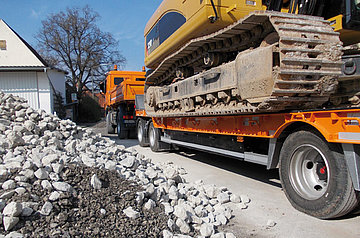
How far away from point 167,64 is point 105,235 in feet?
17.3

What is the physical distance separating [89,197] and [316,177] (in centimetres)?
292

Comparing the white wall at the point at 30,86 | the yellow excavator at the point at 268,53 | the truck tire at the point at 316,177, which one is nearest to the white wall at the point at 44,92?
the white wall at the point at 30,86

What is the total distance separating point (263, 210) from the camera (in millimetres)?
4141

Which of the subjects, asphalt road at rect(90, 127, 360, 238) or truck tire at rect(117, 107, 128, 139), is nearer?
asphalt road at rect(90, 127, 360, 238)

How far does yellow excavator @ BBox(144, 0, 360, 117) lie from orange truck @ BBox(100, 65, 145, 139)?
20.5 feet

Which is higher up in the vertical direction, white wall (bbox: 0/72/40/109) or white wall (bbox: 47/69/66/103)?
white wall (bbox: 47/69/66/103)

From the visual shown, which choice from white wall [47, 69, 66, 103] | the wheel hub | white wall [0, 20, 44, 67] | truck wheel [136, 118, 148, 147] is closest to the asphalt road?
the wheel hub

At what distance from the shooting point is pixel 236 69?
4.62 m

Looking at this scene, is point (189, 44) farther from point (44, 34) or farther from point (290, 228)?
point (44, 34)

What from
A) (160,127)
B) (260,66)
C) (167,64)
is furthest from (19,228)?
(160,127)

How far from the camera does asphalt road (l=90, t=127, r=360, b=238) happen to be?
11.1ft

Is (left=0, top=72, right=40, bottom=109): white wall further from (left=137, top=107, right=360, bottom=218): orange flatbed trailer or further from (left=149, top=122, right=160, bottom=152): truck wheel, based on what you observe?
(left=137, top=107, right=360, bottom=218): orange flatbed trailer

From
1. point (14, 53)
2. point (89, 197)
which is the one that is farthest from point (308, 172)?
point (14, 53)

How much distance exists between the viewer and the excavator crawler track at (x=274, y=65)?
137 inches
